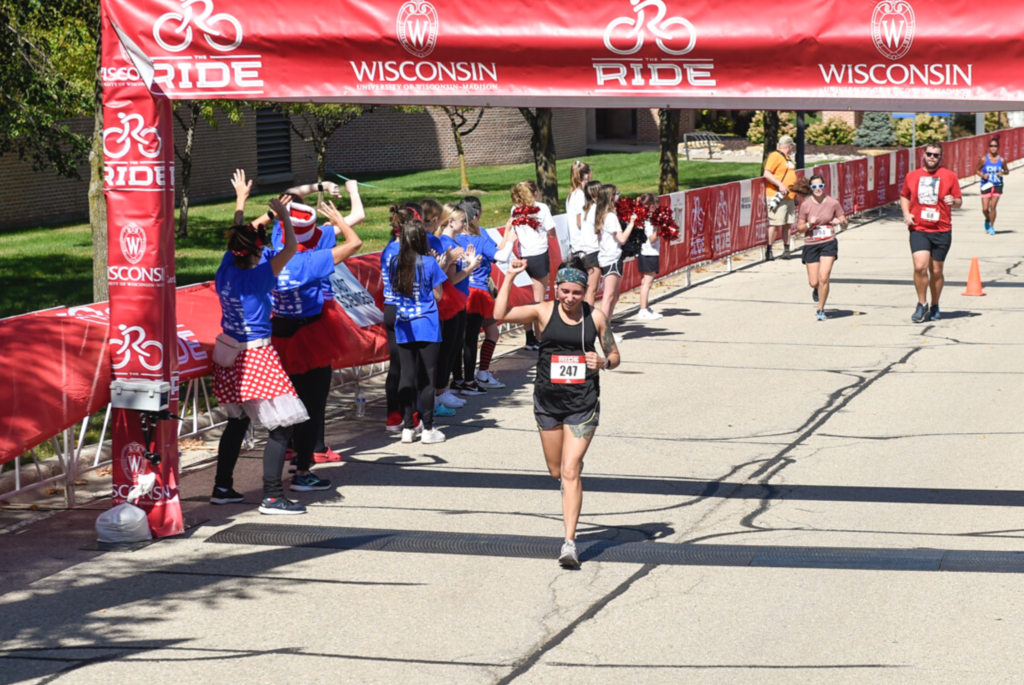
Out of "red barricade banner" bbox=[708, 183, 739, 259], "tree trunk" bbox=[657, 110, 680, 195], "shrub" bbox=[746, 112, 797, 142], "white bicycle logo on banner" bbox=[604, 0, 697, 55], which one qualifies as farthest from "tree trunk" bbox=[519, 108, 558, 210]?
"shrub" bbox=[746, 112, 797, 142]

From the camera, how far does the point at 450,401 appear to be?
12320mm

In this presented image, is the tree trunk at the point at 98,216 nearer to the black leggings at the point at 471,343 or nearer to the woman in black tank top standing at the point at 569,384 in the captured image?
the black leggings at the point at 471,343

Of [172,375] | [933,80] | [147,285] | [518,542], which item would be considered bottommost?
[518,542]

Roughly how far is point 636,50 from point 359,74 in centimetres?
172

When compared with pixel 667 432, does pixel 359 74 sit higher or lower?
higher

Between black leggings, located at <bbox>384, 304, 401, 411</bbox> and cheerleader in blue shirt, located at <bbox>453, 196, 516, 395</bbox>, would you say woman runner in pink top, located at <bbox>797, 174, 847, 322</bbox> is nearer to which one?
cheerleader in blue shirt, located at <bbox>453, 196, 516, 395</bbox>

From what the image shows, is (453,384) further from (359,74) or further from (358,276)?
(359,74)

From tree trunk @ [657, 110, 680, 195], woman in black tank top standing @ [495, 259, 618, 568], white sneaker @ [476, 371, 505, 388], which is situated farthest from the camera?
tree trunk @ [657, 110, 680, 195]

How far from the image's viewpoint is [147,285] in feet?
27.3

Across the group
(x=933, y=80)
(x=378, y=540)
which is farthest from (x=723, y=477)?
(x=933, y=80)

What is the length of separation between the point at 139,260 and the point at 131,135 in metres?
0.80

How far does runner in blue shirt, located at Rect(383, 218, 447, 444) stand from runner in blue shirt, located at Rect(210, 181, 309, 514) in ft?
6.06

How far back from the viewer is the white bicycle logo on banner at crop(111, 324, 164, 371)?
329 inches

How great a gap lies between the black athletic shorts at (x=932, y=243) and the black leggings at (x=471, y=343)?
623 centimetres
